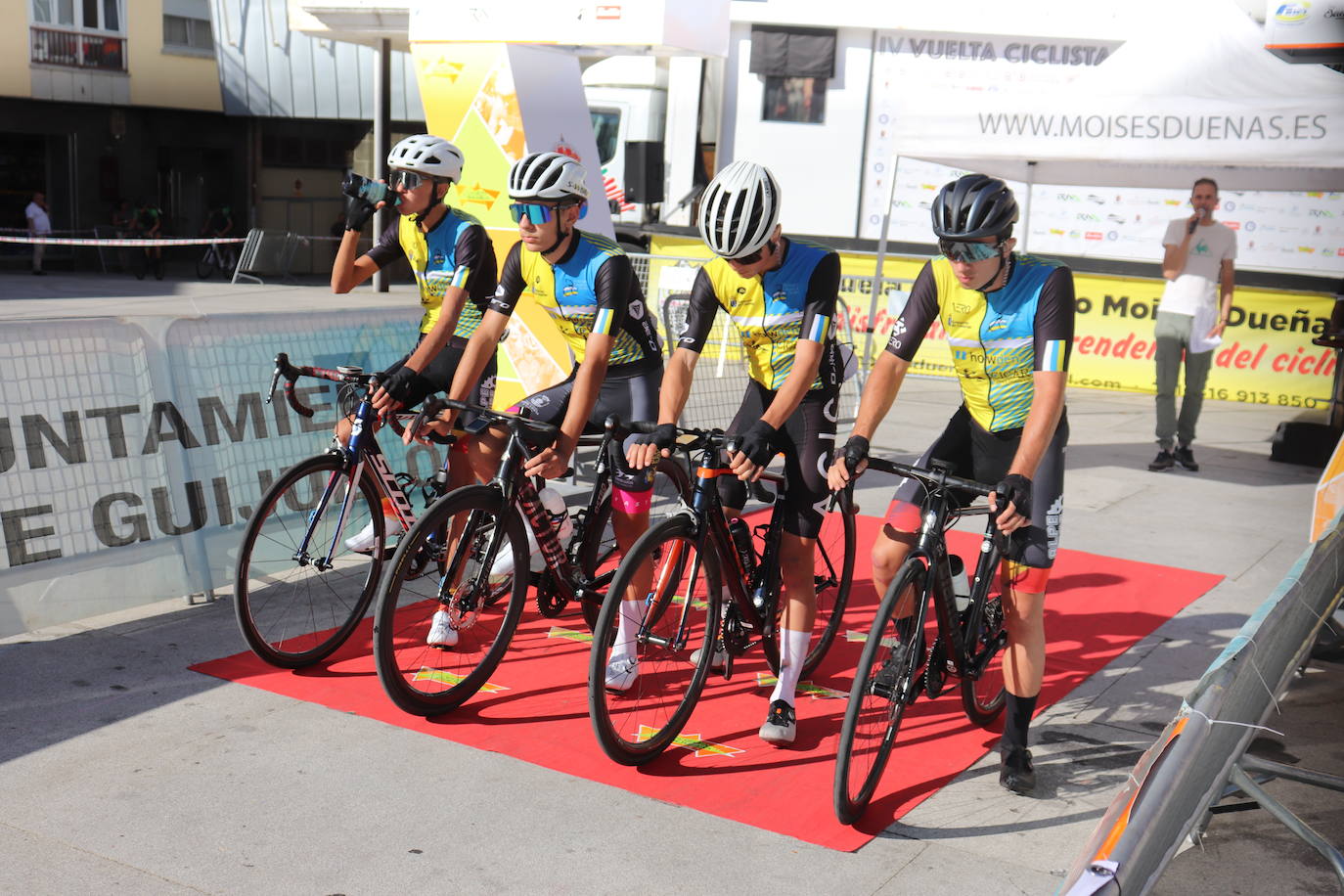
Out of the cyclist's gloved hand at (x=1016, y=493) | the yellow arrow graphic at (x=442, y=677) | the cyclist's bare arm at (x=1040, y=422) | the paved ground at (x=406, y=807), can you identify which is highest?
the cyclist's bare arm at (x=1040, y=422)

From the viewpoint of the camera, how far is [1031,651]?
14.8 ft

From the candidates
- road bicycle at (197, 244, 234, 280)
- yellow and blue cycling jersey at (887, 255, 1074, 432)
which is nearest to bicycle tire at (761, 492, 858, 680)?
yellow and blue cycling jersey at (887, 255, 1074, 432)

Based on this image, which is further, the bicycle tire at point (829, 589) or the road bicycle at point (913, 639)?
the bicycle tire at point (829, 589)

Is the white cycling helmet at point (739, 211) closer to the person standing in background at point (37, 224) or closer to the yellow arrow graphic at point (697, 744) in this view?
the yellow arrow graphic at point (697, 744)

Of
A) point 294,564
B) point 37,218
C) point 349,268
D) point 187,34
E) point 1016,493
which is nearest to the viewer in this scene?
point 1016,493

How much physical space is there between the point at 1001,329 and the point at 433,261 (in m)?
2.74

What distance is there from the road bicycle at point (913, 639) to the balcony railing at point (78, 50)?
32.5 m

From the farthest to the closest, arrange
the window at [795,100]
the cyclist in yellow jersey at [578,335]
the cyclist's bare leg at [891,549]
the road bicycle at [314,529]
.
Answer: the window at [795,100] < the road bicycle at [314,529] < the cyclist in yellow jersey at [578,335] < the cyclist's bare leg at [891,549]

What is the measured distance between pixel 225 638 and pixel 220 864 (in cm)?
214

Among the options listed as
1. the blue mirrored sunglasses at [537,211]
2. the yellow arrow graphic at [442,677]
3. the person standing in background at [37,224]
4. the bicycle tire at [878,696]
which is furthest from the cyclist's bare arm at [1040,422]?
the person standing in background at [37,224]

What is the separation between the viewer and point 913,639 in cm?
423

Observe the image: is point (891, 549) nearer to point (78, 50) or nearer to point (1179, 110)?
point (1179, 110)

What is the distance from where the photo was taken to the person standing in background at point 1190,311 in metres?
10.9

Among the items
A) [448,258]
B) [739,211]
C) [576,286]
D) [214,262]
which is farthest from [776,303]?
[214,262]
